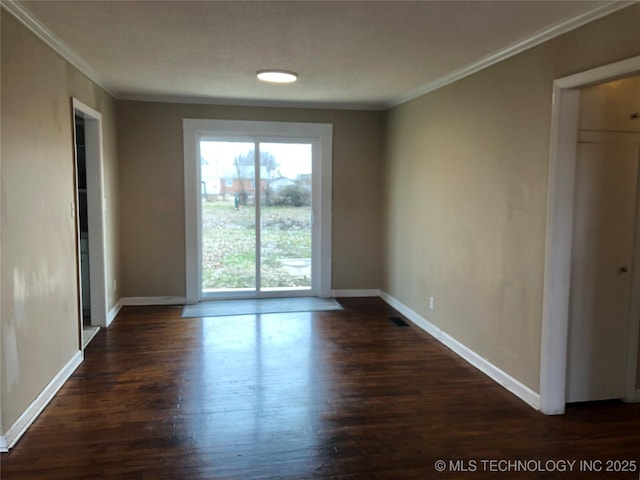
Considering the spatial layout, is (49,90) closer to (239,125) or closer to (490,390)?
(239,125)

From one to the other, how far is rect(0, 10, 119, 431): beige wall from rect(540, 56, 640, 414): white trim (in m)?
3.06

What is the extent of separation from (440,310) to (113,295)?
339 centimetres

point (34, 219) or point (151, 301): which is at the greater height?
point (34, 219)

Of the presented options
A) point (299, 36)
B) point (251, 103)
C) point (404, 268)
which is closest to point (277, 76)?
point (299, 36)

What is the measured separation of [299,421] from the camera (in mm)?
2869

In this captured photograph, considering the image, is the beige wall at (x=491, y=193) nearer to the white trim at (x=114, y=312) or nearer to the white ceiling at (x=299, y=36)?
the white ceiling at (x=299, y=36)

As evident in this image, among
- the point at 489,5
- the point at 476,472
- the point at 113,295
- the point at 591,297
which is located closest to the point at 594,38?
the point at 489,5

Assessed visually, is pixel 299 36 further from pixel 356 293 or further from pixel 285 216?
pixel 356 293

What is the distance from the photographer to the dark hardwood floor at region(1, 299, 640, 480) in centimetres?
241

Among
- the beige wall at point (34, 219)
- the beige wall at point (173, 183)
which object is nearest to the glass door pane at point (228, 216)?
the beige wall at point (173, 183)

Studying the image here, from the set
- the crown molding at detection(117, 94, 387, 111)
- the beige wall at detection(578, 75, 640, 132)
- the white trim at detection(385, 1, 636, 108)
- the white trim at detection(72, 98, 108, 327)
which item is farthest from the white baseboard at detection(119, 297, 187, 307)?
the beige wall at detection(578, 75, 640, 132)

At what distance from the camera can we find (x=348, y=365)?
377 centimetres

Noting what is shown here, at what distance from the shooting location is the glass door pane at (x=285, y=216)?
231 inches

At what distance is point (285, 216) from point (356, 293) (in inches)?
52.3
